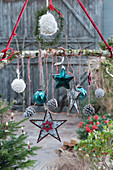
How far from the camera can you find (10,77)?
26.8ft

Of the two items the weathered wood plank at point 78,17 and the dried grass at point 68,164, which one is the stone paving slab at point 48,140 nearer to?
the dried grass at point 68,164

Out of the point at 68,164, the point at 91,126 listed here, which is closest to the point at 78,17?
the point at 91,126

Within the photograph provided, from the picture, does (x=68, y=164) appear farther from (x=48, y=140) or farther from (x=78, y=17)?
(x=78, y=17)

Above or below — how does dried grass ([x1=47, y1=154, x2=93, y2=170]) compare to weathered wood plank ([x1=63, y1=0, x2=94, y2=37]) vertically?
below

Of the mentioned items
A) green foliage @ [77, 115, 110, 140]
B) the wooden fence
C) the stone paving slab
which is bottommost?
the stone paving slab

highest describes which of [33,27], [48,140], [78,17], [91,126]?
[78,17]

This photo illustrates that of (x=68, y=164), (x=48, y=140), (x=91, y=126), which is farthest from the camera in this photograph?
(x=48, y=140)

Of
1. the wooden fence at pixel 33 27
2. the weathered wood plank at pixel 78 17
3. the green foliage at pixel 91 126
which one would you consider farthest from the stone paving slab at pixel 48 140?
the weathered wood plank at pixel 78 17

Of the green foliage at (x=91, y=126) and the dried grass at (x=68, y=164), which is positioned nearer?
the dried grass at (x=68, y=164)

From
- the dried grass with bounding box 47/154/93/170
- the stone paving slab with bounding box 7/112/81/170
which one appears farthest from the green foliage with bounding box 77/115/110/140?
the dried grass with bounding box 47/154/93/170

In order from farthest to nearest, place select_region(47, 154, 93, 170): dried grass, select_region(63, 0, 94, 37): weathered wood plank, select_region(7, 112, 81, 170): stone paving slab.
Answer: select_region(63, 0, 94, 37): weathered wood plank
select_region(7, 112, 81, 170): stone paving slab
select_region(47, 154, 93, 170): dried grass

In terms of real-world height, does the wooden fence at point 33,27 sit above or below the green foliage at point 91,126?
above

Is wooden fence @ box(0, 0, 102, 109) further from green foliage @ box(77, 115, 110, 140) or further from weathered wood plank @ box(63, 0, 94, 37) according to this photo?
green foliage @ box(77, 115, 110, 140)

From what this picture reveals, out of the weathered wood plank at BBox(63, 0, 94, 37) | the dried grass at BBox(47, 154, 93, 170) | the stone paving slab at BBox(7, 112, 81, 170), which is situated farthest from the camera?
the weathered wood plank at BBox(63, 0, 94, 37)
